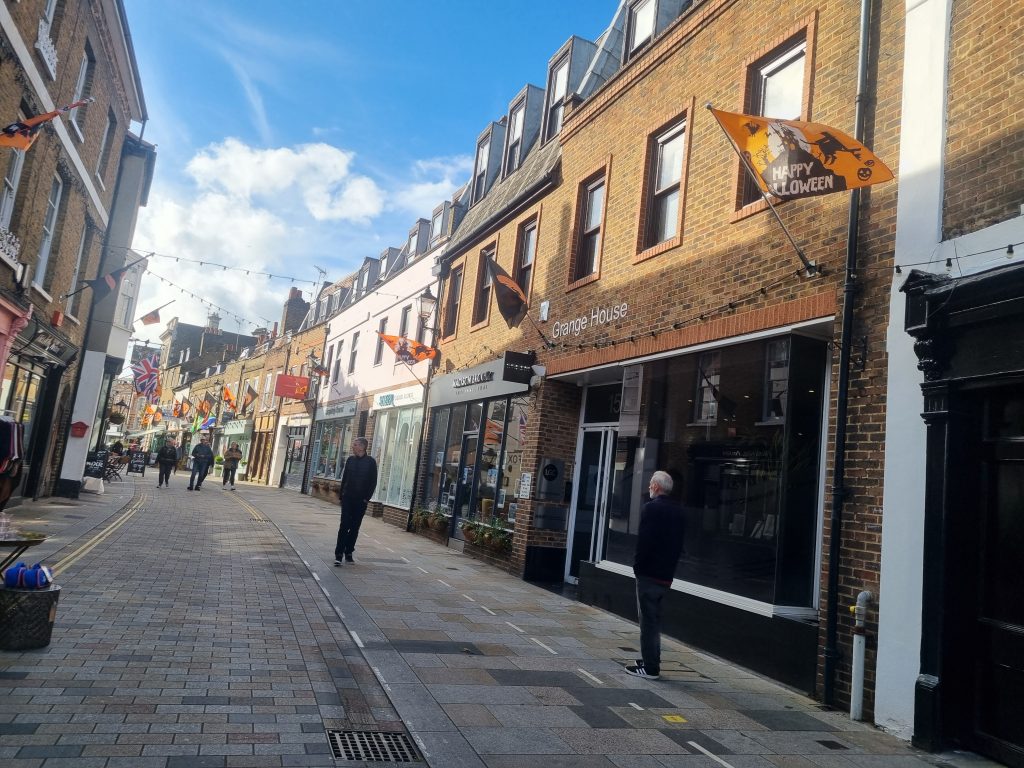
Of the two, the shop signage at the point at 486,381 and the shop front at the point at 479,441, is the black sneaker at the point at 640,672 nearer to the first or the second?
the shop front at the point at 479,441

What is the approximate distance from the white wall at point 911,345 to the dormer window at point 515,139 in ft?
36.1

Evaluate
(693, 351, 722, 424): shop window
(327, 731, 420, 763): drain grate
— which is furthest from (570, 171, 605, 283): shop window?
(327, 731, 420, 763): drain grate

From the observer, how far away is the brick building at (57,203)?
→ 10.7 meters

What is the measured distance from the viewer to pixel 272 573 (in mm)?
9305

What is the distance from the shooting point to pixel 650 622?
6.07 m

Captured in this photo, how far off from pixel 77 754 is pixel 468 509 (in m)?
10.6

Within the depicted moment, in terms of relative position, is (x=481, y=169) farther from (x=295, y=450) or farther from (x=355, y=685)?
(x=295, y=450)

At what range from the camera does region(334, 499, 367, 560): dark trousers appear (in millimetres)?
10508

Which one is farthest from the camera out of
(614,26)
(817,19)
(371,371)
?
(371,371)

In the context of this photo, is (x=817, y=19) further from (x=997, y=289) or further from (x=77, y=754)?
(x=77, y=754)

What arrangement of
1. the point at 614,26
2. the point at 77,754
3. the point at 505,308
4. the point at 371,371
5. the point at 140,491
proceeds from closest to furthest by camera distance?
the point at 77,754 < the point at 505,308 < the point at 614,26 < the point at 140,491 < the point at 371,371

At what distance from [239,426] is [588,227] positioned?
35.8 meters

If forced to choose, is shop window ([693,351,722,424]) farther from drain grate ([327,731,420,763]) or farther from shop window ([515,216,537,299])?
shop window ([515,216,537,299])

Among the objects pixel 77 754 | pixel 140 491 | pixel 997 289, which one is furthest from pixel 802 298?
pixel 140 491
